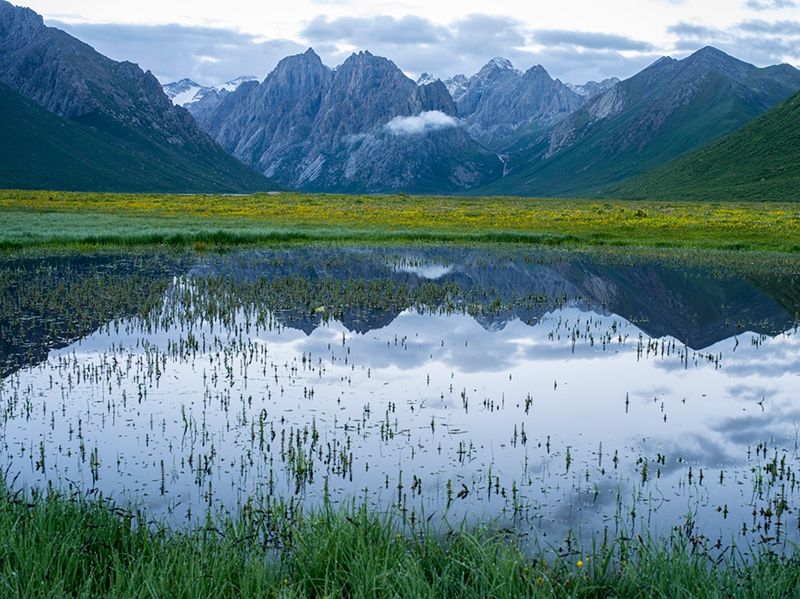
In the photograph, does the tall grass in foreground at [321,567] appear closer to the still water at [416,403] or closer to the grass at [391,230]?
the still water at [416,403]

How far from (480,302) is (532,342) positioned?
7683mm

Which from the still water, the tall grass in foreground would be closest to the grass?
the still water

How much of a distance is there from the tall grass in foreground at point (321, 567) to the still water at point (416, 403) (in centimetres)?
99

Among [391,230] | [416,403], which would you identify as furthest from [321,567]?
[391,230]

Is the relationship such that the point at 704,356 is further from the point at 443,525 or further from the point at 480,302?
the point at 443,525

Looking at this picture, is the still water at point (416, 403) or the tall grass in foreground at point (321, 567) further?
the still water at point (416, 403)

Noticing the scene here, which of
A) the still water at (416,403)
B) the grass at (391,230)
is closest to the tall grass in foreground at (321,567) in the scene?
the still water at (416,403)

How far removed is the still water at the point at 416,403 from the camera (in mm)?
10781

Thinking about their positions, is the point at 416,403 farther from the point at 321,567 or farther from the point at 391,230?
the point at 391,230

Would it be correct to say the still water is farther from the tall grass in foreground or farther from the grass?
the grass

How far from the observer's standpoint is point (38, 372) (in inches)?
699

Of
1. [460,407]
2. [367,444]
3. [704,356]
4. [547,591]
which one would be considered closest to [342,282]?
[704,356]

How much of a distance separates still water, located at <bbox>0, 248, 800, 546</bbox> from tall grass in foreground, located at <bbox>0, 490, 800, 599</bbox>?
99 cm

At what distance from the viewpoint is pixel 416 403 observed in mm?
15852
